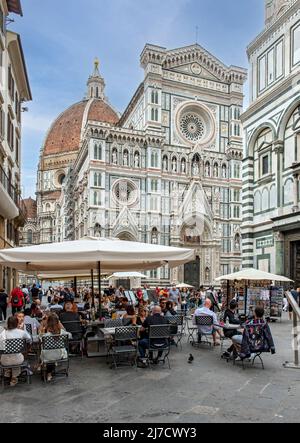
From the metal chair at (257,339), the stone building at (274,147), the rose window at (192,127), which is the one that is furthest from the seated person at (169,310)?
the rose window at (192,127)

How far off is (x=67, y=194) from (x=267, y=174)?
4647 centimetres

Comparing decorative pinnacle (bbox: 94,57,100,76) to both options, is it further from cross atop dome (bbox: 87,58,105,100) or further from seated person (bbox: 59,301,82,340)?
seated person (bbox: 59,301,82,340)

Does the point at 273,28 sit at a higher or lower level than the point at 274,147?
higher

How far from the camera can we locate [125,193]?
43.7 meters

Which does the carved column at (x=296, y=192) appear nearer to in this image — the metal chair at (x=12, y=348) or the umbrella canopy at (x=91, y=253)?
the umbrella canopy at (x=91, y=253)

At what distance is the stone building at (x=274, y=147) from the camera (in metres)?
19.6

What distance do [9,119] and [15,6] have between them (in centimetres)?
624

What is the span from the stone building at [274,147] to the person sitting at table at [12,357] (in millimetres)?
14934

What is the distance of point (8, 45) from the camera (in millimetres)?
23359

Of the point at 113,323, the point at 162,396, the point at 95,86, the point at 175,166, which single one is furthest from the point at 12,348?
the point at 95,86

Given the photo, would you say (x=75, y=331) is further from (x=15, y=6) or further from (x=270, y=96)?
(x=15, y=6)

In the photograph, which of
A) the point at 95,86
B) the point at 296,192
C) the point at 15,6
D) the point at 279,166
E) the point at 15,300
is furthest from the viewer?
the point at 95,86

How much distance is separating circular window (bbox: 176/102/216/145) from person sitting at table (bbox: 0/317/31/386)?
42164 millimetres
